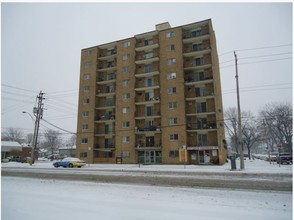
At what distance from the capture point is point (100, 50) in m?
49.5

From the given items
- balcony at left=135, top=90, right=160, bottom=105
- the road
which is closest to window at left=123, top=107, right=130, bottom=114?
balcony at left=135, top=90, right=160, bottom=105

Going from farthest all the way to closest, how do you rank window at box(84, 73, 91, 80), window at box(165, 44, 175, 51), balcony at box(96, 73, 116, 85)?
window at box(84, 73, 91, 80)
balcony at box(96, 73, 116, 85)
window at box(165, 44, 175, 51)

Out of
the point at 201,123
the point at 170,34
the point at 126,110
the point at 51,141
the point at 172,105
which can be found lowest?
the point at 201,123

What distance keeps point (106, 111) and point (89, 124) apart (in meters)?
4.43

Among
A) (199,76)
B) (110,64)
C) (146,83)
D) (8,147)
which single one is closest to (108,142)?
(146,83)

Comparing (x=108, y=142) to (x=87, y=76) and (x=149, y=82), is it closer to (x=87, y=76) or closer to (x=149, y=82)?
(x=149, y=82)

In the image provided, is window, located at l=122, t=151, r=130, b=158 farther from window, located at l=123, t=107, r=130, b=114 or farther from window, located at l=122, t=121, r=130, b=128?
window, located at l=123, t=107, r=130, b=114

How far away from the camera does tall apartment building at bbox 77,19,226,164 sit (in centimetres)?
3656

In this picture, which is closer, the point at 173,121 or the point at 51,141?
the point at 173,121

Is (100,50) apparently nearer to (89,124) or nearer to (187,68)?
(89,124)

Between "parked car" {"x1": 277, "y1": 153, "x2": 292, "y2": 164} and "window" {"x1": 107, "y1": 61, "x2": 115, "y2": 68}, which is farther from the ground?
"window" {"x1": 107, "y1": 61, "x2": 115, "y2": 68}

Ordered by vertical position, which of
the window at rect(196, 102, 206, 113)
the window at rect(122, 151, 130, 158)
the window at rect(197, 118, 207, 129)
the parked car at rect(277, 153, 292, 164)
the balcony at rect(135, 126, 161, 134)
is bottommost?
the parked car at rect(277, 153, 292, 164)

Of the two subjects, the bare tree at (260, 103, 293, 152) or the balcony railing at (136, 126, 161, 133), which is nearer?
the balcony railing at (136, 126, 161, 133)

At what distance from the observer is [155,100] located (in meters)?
39.9
